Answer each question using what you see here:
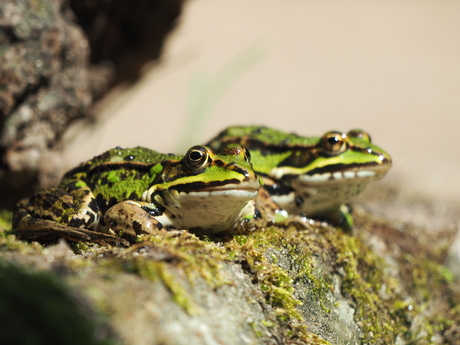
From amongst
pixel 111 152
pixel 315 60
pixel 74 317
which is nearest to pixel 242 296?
pixel 74 317

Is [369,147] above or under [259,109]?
above

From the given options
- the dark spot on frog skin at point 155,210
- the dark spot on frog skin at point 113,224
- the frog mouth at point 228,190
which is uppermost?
the frog mouth at point 228,190

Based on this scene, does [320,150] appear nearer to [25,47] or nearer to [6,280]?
[6,280]

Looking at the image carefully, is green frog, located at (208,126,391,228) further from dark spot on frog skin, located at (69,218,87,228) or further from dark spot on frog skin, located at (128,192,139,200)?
dark spot on frog skin, located at (69,218,87,228)

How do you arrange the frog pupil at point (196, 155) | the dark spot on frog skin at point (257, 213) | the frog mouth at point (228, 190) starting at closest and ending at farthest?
the frog mouth at point (228, 190) → the frog pupil at point (196, 155) → the dark spot on frog skin at point (257, 213)

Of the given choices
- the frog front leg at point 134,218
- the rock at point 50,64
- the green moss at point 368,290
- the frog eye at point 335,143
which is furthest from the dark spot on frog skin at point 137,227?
the rock at point 50,64

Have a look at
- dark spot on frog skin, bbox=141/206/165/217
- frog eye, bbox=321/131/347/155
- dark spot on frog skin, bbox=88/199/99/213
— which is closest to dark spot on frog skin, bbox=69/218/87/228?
dark spot on frog skin, bbox=88/199/99/213

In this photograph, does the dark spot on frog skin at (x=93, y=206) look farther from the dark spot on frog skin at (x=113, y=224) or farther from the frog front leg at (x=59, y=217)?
the dark spot on frog skin at (x=113, y=224)

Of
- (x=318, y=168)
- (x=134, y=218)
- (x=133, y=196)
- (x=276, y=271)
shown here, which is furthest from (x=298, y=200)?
(x=134, y=218)
